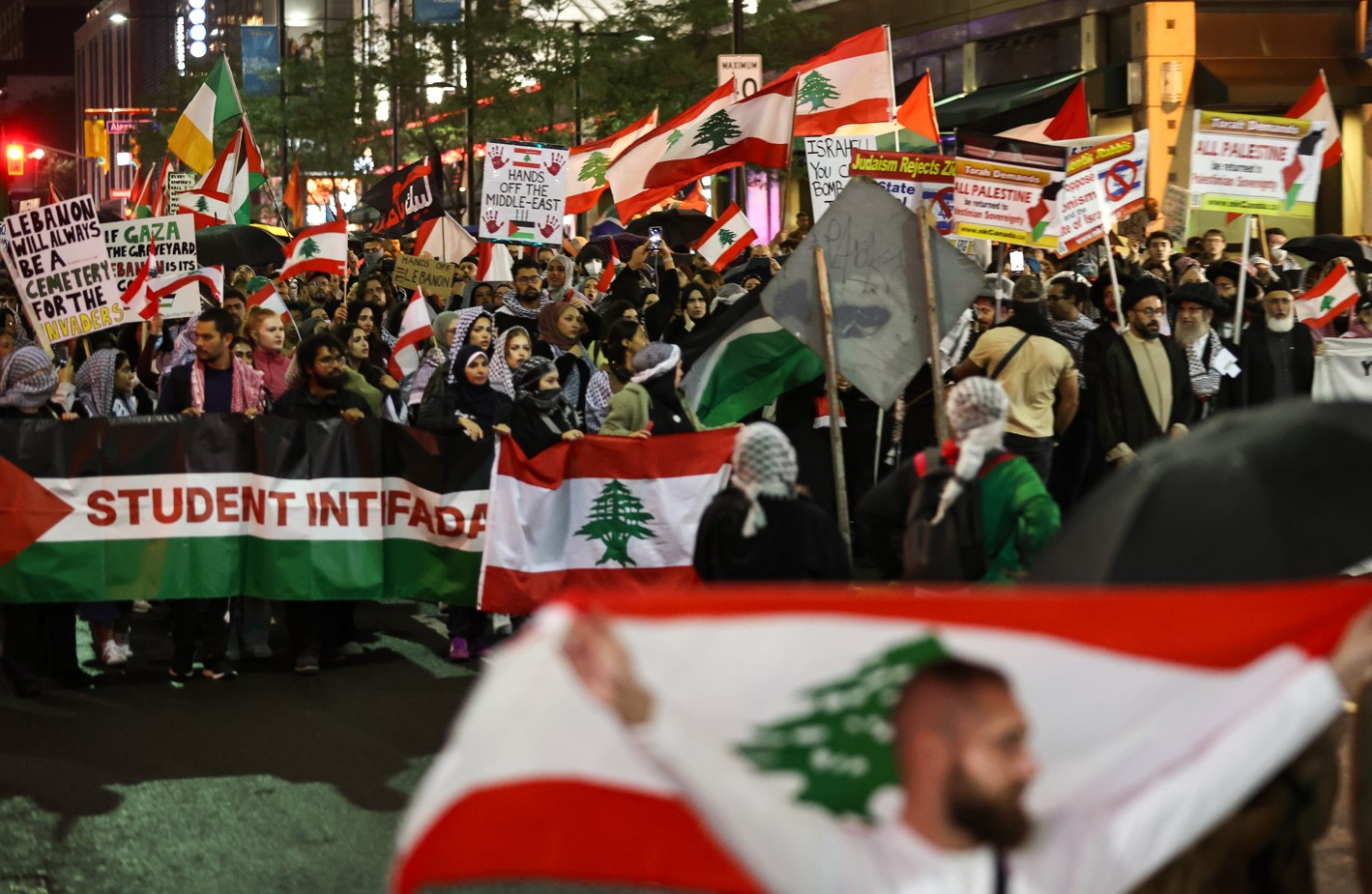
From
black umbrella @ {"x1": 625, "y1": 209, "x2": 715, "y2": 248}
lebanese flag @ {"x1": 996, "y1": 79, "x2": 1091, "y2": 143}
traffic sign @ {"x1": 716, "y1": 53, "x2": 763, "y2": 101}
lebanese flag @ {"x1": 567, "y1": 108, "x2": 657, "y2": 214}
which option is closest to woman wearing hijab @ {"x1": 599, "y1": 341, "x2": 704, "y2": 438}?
lebanese flag @ {"x1": 567, "y1": 108, "x2": 657, "y2": 214}

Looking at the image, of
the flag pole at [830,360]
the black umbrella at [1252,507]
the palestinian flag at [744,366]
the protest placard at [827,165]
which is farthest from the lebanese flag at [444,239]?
the black umbrella at [1252,507]

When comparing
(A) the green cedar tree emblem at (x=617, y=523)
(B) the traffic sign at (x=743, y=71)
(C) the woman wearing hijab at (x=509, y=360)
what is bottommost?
(A) the green cedar tree emblem at (x=617, y=523)

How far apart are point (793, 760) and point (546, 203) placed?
16.2 m

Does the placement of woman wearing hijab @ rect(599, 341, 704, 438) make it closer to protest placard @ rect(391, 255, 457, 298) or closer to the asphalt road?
the asphalt road

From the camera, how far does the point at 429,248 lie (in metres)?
21.7

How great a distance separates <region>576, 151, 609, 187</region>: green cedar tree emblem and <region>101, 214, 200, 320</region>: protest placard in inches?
197

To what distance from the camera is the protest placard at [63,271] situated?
13.2 m

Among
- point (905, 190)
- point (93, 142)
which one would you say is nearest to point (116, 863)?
point (905, 190)

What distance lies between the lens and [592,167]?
66.7 ft

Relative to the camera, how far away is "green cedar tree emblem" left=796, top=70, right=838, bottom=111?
1628 centimetres

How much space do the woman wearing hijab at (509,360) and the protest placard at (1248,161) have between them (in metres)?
5.42

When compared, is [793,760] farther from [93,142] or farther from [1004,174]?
[93,142]

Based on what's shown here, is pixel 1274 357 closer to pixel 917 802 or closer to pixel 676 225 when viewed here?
pixel 917 802

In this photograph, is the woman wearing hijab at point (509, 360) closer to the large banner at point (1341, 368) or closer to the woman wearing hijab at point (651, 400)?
the woman wearing hijab at point (651, 400)
